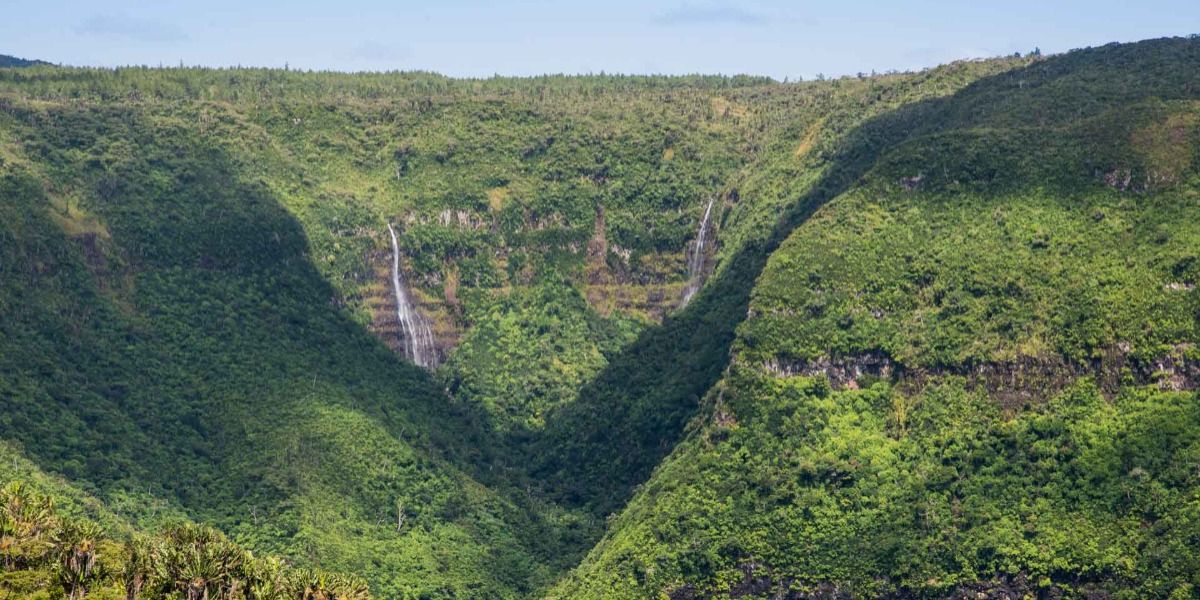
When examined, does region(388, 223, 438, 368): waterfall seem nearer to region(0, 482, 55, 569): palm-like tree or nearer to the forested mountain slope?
the forested mountain slope

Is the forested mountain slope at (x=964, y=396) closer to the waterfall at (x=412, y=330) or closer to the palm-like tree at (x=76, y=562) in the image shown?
the waterfall at (x=412, y=330)

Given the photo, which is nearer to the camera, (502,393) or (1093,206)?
(1093,206)

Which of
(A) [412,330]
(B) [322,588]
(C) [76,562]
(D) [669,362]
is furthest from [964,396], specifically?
(C) [76,562]

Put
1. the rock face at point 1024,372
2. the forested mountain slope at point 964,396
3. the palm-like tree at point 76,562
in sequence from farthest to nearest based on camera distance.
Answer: the rock face at point 1024,372
the forested mountain slope at point 964,396
the palm-like tree at point 76,562

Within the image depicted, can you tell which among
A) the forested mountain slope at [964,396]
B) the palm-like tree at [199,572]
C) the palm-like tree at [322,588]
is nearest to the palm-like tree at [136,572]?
the palm-like tree at [199,572]

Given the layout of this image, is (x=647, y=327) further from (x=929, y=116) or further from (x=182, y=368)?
(x=182, y=368)

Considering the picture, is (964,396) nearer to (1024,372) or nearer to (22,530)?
(1024,372)

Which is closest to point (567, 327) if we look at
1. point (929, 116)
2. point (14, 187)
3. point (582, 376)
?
point (582, 376)
